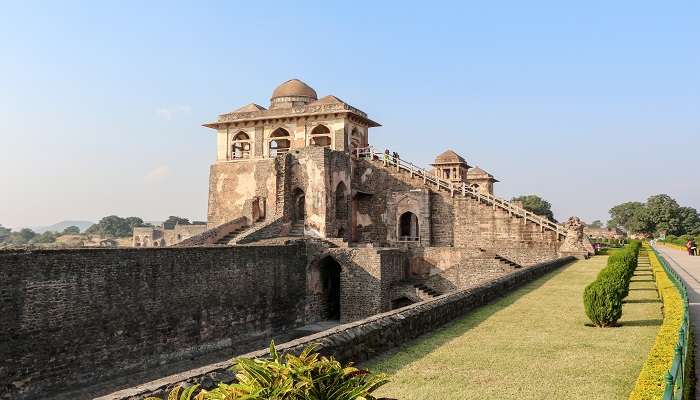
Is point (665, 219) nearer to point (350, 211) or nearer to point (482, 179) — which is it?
point (482, 179)

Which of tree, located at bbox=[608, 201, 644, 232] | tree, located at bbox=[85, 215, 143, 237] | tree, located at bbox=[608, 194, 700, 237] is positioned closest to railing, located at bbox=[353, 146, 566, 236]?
tree, located at bbox=[608, 194, 700, 237]

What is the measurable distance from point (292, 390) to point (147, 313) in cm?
1330

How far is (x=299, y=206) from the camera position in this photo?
32.8 m

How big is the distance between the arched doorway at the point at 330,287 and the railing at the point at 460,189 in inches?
378

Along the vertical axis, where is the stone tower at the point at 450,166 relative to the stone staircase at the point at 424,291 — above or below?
above

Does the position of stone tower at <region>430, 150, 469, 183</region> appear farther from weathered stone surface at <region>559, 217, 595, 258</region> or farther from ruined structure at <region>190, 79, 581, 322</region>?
weathered stone surface at <region>559, 217, 595, 258</region>

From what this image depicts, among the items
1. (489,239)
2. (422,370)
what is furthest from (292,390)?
(489,239)

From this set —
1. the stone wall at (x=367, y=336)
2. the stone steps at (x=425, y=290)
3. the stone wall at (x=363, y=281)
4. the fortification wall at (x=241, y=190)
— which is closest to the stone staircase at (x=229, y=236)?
the fortification wall at (x=241, y=190)

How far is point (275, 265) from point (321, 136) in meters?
15.4

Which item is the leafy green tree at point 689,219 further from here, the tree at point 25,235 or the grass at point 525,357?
the tree at point 25,235

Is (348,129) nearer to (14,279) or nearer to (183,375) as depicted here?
(14,279)

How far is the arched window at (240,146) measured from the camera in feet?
122

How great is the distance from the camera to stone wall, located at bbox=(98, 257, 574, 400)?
6.07m

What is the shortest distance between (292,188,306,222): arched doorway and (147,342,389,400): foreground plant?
27.3m
